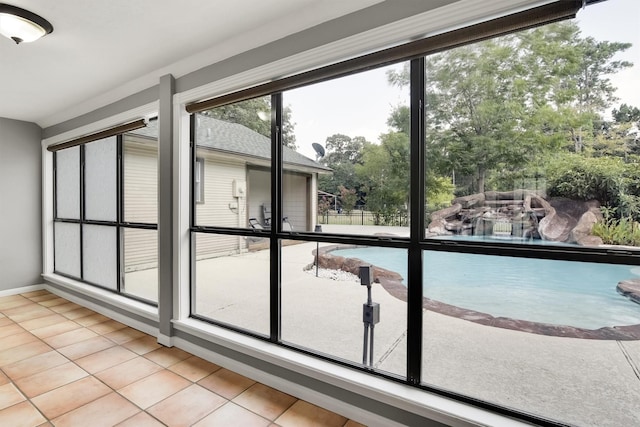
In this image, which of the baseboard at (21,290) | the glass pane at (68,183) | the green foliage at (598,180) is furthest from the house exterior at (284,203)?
the baseboard at (21,290)

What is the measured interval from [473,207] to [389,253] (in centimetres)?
55

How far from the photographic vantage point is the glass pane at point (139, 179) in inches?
146

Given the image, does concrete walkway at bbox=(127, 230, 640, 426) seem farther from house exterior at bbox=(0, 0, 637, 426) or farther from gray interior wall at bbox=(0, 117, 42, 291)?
gray interior wall at bbox=(0, 117, 42, 291)

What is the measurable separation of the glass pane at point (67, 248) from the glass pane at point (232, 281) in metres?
2.72

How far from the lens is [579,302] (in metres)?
1.48

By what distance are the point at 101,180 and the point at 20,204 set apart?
163cm

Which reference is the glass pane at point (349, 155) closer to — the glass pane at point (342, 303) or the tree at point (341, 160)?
the tree at point (341, 160)

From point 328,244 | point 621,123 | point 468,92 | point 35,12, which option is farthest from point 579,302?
point 35,12

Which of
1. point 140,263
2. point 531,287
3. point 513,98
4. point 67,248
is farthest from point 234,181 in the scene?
point 67,248

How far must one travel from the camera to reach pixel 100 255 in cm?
409

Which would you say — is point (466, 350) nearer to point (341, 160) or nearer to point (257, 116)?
point (341, 160)

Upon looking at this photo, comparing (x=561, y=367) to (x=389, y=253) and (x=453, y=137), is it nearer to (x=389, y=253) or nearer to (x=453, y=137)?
(x=389, y=253)

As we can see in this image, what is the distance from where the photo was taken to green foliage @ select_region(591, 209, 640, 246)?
1320mm

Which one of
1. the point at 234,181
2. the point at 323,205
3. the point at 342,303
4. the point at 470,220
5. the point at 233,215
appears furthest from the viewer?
the point at 234,181
